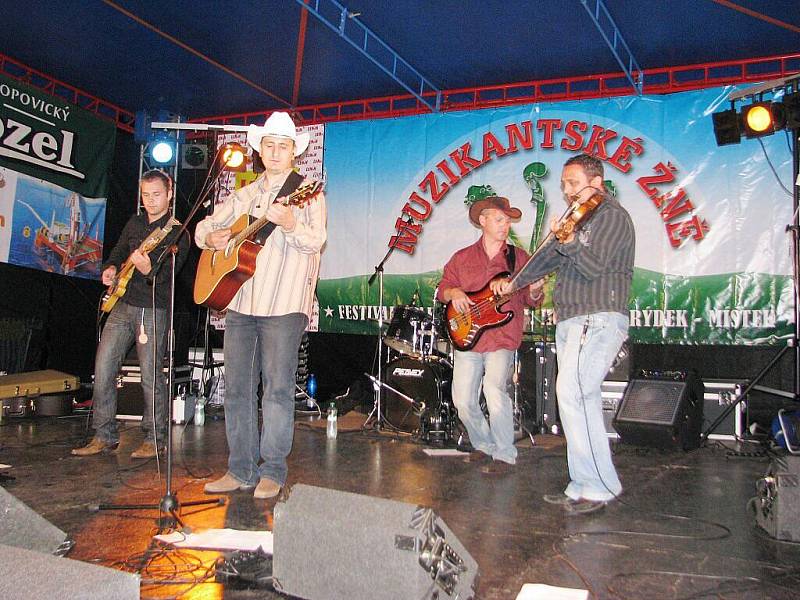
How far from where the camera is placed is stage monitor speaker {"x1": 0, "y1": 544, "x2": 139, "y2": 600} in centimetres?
138

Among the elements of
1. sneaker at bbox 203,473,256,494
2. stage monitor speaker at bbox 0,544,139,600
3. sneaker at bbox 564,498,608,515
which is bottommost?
sneaker at bbox 203,473,256,494

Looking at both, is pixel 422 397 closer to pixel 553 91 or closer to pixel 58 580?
pixel 553 91

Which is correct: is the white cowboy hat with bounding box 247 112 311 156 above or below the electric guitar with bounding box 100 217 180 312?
above

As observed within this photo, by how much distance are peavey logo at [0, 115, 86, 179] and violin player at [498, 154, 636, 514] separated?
659 cm

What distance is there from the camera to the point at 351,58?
7.82 meters

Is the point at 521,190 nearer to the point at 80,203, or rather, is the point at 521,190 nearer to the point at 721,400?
the point at 721,400

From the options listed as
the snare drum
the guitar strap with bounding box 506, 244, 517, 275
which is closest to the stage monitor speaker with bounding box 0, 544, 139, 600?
the guitar strap with bounding box 506, 244, 517, 275

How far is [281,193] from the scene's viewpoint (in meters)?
3.91

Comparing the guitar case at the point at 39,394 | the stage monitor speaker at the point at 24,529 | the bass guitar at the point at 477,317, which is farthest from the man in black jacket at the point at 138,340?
the stage monitor speaker at the point at 24,529

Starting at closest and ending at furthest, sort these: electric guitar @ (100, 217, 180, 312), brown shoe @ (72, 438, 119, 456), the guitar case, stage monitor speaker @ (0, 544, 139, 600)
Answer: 1. stage monitor speaker @ (0, 544, 139, 600)
2. electric guitar @ (100, 217, 180, 312)
3. brown shoe @ (72, 438, 119, 456)
4. the guitar case

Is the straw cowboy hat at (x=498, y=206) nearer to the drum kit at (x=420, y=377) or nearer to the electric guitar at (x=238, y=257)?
the drum kit at (x=420, y=377)

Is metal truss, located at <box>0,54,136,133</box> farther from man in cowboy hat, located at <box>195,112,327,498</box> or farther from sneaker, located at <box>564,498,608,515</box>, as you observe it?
sneaker, located at <box>564,498,608,515</box>

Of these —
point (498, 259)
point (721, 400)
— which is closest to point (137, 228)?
point (498, 259)

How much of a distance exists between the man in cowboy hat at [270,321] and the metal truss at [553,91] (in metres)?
4.81
